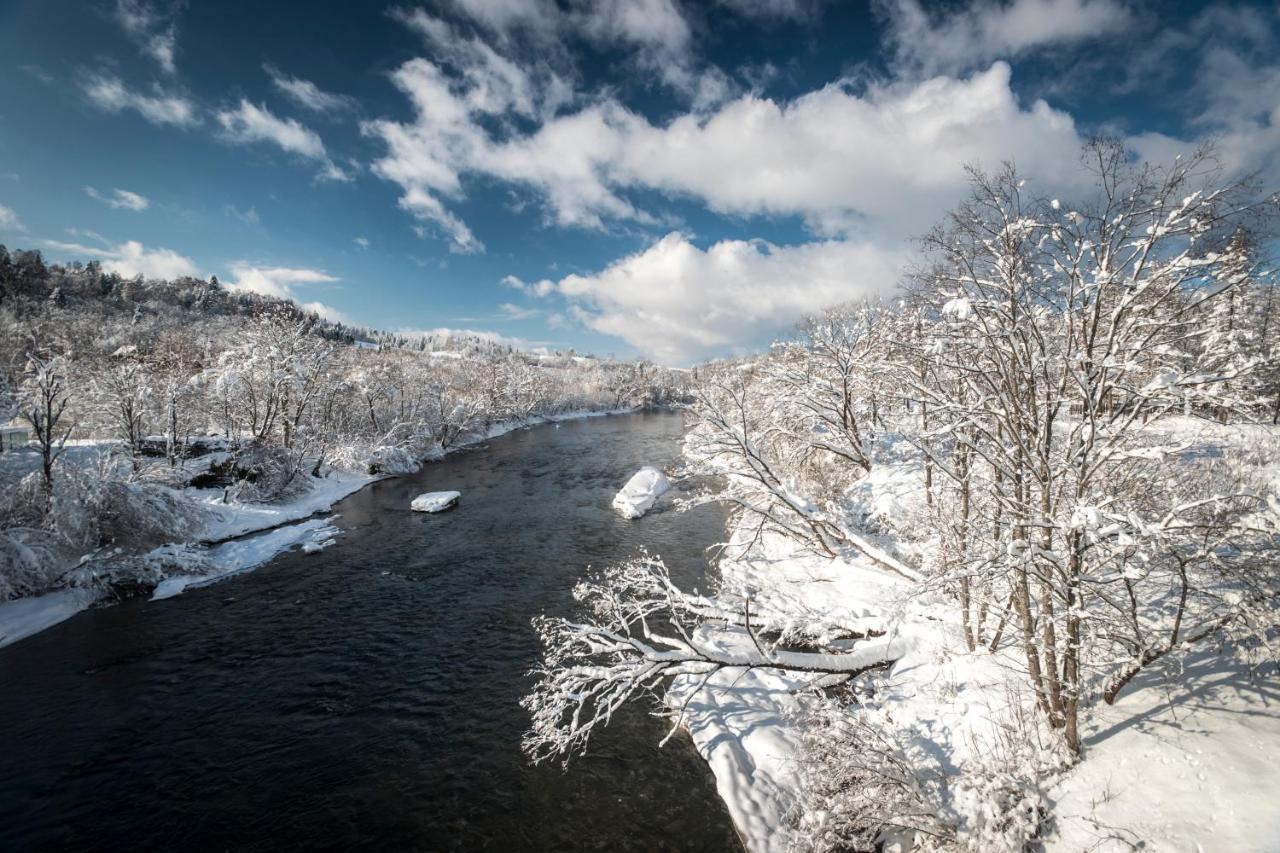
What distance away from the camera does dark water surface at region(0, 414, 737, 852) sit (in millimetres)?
8070

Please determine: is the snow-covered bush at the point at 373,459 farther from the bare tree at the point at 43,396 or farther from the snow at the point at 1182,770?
the snow at the point at 1182,770

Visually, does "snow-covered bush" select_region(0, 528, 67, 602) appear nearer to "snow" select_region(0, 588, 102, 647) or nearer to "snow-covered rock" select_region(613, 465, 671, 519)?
"snow" select_region(0, 588, 102, 647)

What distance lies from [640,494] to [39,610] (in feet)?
70.3

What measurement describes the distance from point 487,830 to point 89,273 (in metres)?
149

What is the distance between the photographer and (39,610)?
46.3 ft

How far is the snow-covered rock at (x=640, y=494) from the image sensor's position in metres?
24.8

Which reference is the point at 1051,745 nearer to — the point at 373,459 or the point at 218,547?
the point at 218,547

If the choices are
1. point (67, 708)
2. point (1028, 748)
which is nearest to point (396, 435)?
point (67, 708)

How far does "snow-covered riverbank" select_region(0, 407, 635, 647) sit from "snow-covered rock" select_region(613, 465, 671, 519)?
13.8 m

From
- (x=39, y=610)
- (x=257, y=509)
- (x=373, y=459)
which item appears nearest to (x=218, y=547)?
(x=257, y=509)

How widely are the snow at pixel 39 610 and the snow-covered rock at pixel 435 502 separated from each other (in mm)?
11992

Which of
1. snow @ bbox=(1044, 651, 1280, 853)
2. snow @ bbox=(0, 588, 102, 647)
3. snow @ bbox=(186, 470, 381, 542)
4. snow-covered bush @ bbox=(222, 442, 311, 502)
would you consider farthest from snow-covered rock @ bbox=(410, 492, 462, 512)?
snow @ bbox=(1044, 651, 1280, 853)

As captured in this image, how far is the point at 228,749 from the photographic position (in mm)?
9633

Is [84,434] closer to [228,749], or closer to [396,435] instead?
[396,435]
